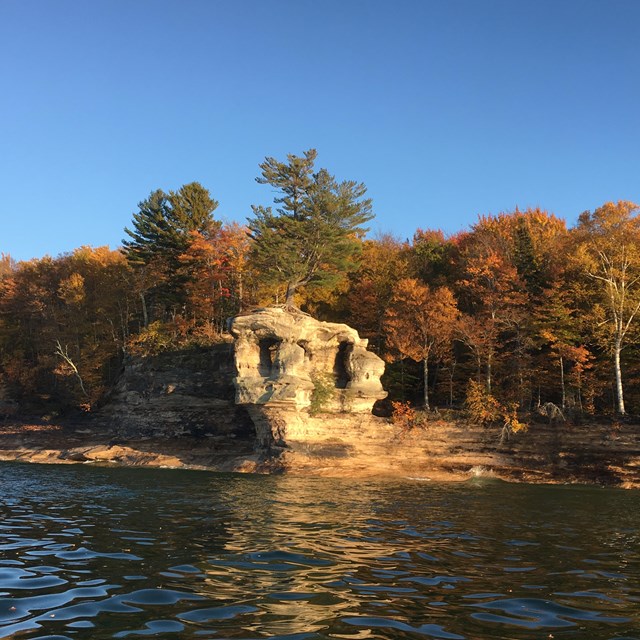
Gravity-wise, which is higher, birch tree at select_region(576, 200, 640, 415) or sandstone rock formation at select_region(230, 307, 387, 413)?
birch tree at select_region(576, 200, 640, 415)

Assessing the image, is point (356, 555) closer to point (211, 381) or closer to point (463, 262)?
point (211, 381)

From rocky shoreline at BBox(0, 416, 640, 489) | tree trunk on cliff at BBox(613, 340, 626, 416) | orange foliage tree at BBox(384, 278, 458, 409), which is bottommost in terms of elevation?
rocky shoreline at BBox(0, 416, 640, 489)

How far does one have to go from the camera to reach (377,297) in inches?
1962

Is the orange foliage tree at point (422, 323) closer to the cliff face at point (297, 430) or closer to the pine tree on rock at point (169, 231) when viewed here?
the cliff face at point (297, 430)

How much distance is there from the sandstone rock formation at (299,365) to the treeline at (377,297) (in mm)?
4916

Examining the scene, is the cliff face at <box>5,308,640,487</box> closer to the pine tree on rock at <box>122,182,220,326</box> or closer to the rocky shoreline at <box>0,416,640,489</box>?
the rocky shoreline at <box>0,416,640,489</box>

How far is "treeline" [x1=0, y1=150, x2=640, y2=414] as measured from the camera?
129 feet

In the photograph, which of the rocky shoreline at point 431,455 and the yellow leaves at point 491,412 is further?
the yellow leaves at point 491,412

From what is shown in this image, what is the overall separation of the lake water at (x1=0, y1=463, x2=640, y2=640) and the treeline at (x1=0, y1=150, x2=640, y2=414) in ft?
71.2

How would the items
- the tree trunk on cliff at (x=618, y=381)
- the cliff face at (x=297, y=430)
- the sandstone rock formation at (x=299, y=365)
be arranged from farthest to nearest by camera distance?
1. the sandstone rock formation at (x=299, y=365)
2. the tree trunk on cliff at (x=618, y=381)
3. the cliff face at (x=297, y=430)

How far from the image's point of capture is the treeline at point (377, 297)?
39.2 meters

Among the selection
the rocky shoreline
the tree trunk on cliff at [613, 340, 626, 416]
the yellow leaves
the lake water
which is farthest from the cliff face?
the lake water

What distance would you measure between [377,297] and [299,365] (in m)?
15.8

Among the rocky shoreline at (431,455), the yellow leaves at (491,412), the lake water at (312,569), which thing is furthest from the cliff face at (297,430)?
the lake water at (312,569)
